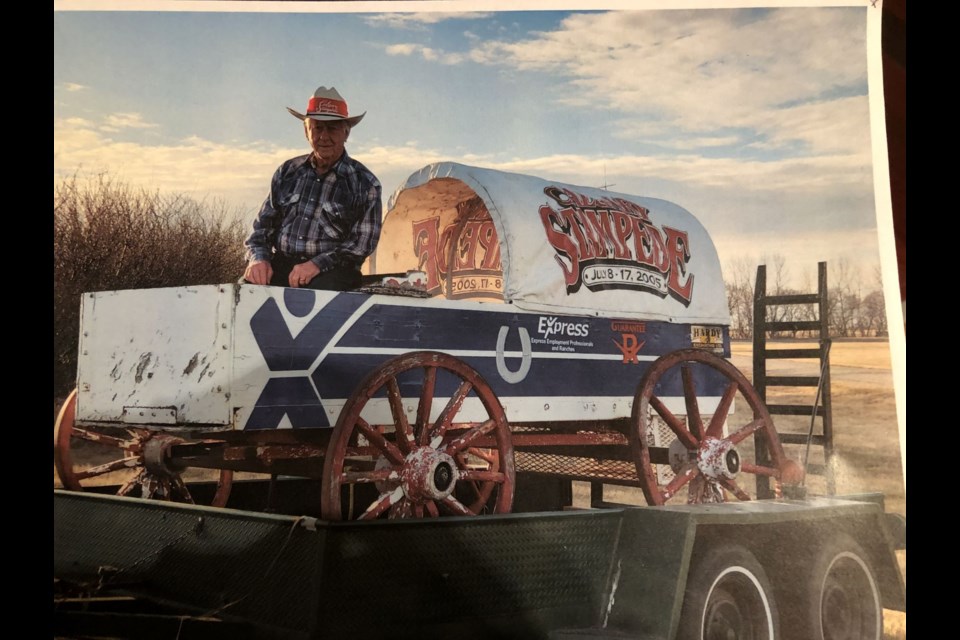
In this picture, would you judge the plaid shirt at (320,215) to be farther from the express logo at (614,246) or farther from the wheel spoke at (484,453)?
the wheel spoke at (484,453)

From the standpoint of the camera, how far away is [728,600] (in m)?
3.90

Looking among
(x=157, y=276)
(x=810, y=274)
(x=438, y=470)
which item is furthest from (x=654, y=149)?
(x=157, y=276)

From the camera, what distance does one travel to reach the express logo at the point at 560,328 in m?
5.03

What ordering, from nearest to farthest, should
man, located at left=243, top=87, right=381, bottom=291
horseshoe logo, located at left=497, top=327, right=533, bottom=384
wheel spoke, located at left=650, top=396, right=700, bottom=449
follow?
man, located at left=243, top=87, right=381, bottom=291 < horseshoe logo, located at left=497, top=327, right=533, bottom=384 < wheel spoke, located at left=650, top=396, right=700, bottom=449

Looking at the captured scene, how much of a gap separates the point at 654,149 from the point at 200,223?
2248 millimetres

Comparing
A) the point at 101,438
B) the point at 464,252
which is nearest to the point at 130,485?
the point at 101,438

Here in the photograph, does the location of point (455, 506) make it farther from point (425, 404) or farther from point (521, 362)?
point (521, 362)

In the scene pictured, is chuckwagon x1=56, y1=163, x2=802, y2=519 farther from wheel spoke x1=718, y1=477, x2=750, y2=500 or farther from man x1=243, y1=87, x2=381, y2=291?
man x1=243, y1=87, x2=381, y2=291

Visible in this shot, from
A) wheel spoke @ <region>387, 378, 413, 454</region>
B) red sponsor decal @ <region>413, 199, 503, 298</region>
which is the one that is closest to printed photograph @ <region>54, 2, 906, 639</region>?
wheel spoke @ <region>387, 378, 413, 454</region>

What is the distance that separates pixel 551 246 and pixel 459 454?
1.44 metres

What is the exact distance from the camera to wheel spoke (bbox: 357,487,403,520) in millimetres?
3660

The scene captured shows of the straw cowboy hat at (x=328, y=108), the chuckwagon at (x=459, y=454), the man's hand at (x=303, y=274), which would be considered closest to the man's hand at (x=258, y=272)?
the man's hand at (x=303, y=274)

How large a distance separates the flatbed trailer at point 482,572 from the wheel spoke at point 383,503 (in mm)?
280

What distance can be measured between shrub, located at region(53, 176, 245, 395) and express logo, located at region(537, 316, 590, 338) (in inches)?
63.2
